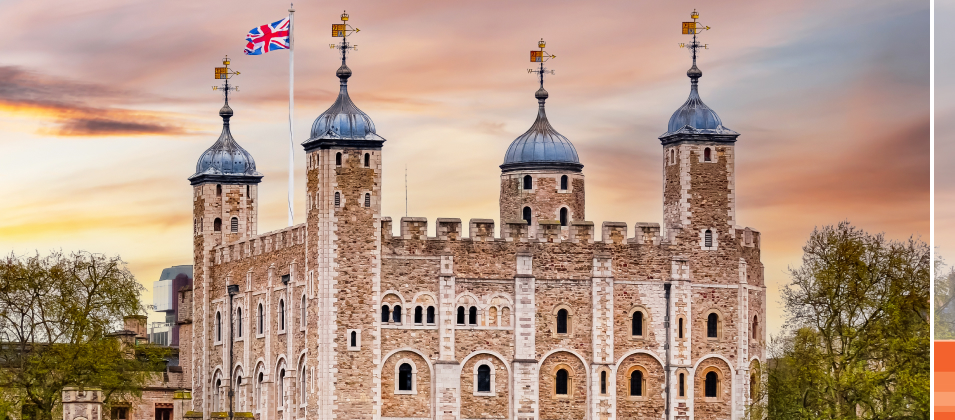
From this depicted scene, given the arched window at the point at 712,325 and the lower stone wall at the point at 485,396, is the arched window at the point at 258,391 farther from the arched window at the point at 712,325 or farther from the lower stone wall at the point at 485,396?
the arched window at the point at 712,325

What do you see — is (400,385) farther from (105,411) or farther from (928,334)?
(928,334)

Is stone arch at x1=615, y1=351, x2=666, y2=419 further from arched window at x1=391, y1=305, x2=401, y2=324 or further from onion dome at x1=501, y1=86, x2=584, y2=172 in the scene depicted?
onion dome at x1=501, y1=86, x2=584, y2=172

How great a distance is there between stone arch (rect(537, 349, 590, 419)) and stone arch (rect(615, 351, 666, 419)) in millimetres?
1518

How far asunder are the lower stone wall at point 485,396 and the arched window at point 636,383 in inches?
220

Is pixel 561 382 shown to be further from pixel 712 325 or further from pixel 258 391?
pixel 258 391

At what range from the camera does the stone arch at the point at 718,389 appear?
3654 inches

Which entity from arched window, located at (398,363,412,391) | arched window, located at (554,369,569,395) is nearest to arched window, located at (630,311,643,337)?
arched window, located at (554,369,569,395)

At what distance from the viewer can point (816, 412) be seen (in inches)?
3406

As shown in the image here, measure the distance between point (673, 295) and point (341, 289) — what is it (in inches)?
582

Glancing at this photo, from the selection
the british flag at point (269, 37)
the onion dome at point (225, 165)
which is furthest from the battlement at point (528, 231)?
the onion dome at point (225, 165)

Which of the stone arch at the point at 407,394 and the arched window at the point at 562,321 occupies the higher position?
the arched window at the point at 562,321

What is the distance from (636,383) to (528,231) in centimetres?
824

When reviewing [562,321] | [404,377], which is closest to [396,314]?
[404,377]

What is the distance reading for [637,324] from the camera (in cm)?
9331
